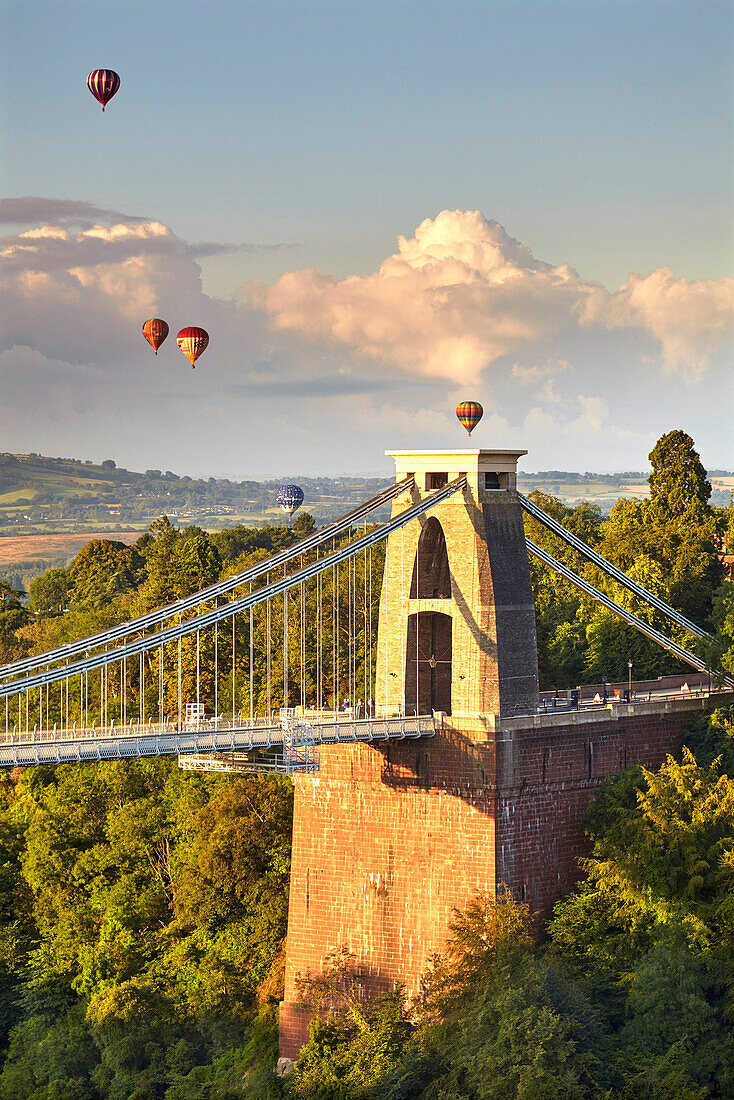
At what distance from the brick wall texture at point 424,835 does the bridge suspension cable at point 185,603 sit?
518 cm

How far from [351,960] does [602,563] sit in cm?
1372

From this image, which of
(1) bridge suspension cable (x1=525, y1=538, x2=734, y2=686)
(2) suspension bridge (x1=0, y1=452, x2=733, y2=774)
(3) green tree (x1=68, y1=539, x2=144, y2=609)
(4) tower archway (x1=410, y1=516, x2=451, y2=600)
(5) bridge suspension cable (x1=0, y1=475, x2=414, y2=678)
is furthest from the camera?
(3) green tree (x1=68, y1=539, x2=144, y2=609)

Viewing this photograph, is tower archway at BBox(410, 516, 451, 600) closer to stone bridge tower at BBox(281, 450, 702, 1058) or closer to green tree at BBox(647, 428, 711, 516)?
stone bridge tower at BBox(281, 450, 702, 1058)

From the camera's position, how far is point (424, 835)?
138 ft

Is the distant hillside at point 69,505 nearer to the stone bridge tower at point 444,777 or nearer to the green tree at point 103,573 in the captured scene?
the green tree at point 103,573

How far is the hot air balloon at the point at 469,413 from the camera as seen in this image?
48125 millimetres

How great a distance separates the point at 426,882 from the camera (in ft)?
138

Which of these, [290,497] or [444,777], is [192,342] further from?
[290,497]

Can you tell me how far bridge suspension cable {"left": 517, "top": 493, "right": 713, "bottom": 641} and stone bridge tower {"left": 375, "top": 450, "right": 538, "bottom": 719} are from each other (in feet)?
5.31

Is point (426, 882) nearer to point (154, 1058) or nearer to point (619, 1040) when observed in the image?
point (619, 1040)

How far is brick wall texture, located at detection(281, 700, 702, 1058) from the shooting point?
41625mm

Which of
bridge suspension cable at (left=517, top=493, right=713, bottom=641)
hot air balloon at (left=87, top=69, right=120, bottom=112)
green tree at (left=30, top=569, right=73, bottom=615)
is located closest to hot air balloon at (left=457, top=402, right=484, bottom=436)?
bridge suspension cable at (left=517, top=493, right=713, bottom=641)

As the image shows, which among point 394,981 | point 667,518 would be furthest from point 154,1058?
point 667,518

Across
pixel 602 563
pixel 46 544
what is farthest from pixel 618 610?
pixel 46 544
